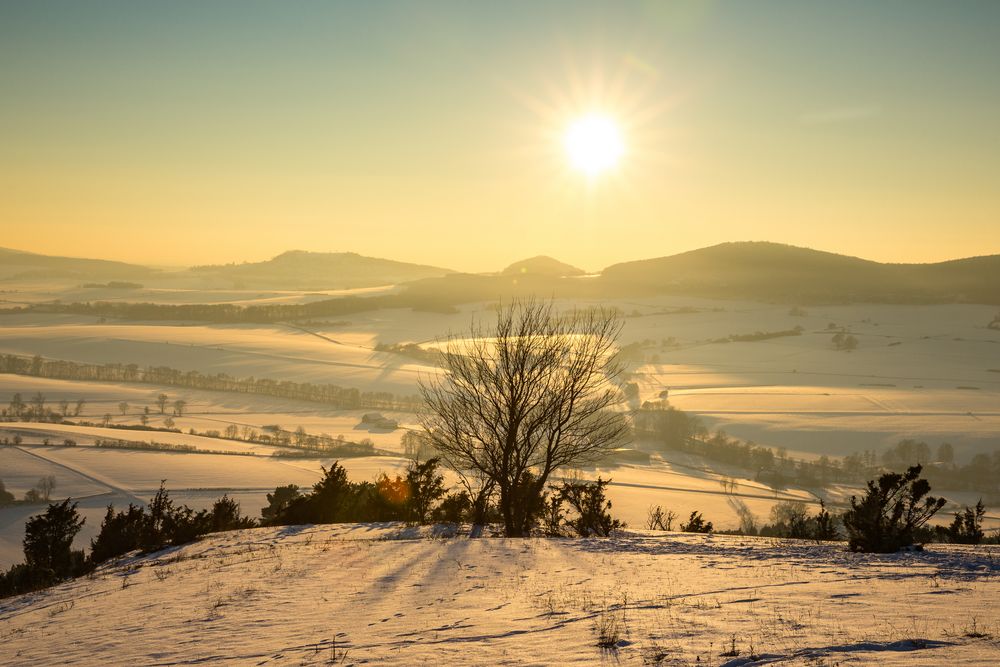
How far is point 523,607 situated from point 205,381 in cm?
12496

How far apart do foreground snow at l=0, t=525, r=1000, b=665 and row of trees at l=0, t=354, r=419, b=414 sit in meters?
88.6

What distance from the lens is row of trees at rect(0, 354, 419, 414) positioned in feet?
361

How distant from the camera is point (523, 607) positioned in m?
11.5

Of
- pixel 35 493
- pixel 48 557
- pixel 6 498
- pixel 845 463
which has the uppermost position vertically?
pixel 845 463

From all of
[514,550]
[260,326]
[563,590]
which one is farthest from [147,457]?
[260,326]

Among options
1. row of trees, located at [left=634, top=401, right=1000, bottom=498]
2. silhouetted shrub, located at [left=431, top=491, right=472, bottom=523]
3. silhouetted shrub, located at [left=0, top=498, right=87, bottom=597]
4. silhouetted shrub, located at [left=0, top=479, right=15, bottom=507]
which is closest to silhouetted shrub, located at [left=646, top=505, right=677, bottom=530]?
silhouetted shrub, located at [left=431, top=491, right=472, bottom=523]

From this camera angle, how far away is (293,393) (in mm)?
114938

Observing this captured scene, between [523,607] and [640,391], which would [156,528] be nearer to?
[523,607]

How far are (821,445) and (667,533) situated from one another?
2568 inches

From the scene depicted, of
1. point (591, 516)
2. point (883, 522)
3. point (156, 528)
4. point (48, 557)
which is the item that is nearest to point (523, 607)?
point (883, 522)

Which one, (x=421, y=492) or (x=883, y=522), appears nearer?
(x=883, y=522)

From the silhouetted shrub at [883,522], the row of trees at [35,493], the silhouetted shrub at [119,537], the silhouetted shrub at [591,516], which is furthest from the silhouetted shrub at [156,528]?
the row of trees at [35,493]

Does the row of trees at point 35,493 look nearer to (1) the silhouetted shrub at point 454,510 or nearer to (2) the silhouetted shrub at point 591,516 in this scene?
(1) the silhouetted shrub at point 454,510

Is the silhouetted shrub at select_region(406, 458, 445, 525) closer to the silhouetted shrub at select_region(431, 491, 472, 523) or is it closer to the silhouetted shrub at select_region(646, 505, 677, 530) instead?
the silhouetted shrub at select_region(431, 491, 472, 523)
